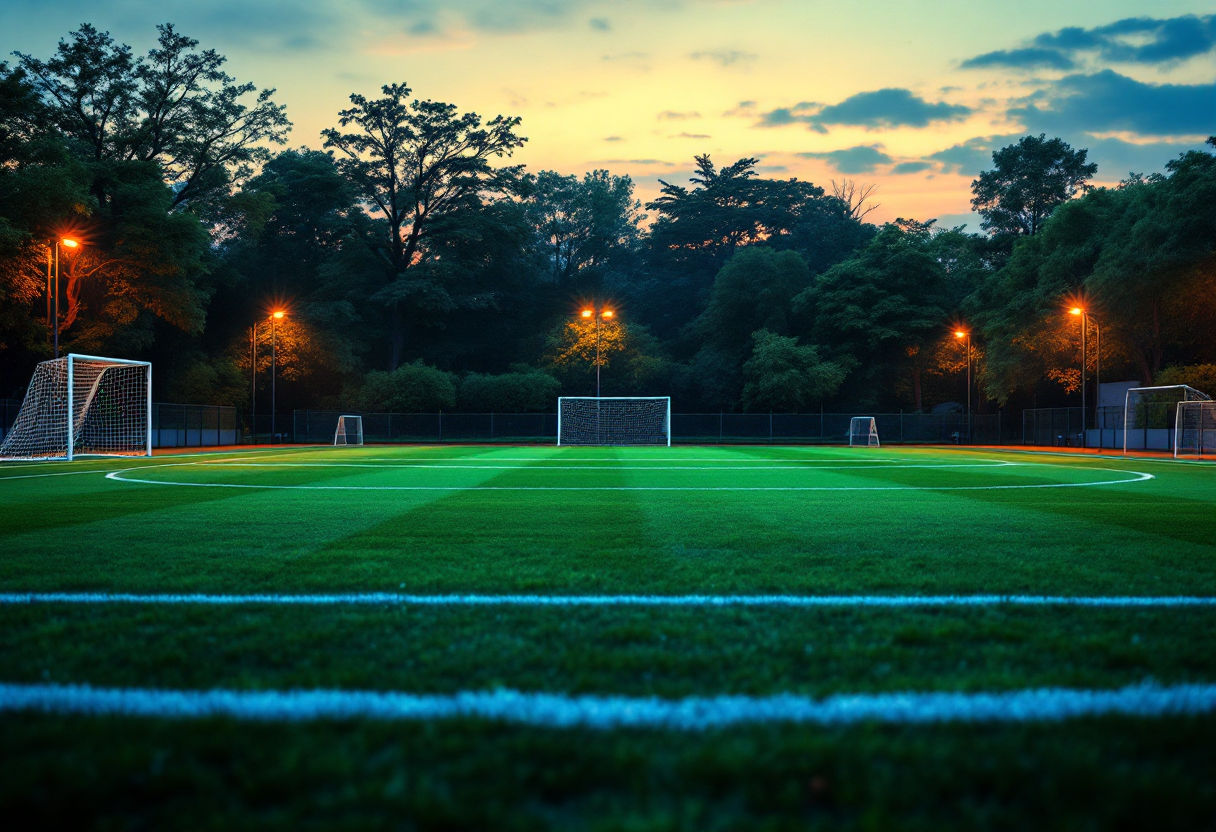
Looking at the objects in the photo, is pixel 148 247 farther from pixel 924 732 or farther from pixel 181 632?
pixel 924 732

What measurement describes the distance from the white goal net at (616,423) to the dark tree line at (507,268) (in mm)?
4915

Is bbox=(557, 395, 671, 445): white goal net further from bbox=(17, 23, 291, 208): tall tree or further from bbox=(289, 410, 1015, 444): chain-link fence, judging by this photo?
bbox=(17, 23, 291, 208): tall tree

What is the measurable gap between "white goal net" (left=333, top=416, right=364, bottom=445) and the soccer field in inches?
1318

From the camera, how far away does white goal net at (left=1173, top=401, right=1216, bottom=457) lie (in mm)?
28609

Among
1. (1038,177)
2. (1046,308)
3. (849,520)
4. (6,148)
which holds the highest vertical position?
(1038,177)

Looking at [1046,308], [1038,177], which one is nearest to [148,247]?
[1046,308]

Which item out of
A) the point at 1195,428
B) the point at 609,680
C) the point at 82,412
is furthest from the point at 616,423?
the point at 609,680

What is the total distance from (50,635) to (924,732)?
10.7 ft

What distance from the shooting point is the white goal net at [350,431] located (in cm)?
3878

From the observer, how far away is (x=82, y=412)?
74.2 feet

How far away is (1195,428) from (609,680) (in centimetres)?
3433

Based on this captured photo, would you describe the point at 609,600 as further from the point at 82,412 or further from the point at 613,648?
the point at 82,412

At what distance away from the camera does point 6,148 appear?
30141mm

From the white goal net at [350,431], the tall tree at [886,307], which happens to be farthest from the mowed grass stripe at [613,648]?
the tall tree at [886,307]
